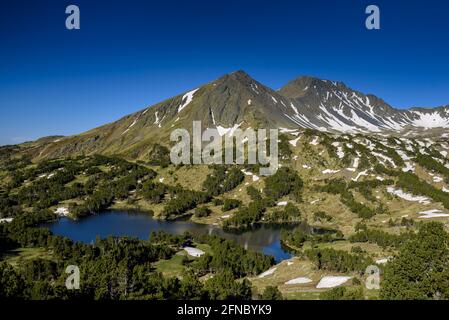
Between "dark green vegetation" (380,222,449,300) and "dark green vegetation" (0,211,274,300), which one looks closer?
"dark green vegetation" (380,222,449,300)

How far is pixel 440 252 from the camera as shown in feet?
187

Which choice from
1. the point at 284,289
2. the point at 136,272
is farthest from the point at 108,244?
the point at 284,289

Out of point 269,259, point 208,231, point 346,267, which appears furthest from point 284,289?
point 208,231

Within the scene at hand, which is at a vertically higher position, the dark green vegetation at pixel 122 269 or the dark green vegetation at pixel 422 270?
the dark green vegetation at pixel 422 270

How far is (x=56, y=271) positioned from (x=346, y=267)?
81542mm

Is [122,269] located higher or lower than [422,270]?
lower

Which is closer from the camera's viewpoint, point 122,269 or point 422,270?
point 422,270

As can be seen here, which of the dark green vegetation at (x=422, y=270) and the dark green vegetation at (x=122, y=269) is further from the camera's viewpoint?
the dark green vegetation at (x=122, y=269)

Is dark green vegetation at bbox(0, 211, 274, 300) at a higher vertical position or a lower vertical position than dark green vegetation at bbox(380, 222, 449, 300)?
lower

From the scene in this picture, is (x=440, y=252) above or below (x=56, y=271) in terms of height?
above
